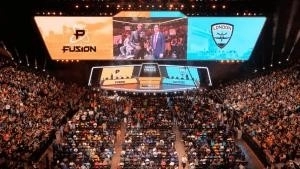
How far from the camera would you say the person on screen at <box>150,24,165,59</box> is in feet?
154

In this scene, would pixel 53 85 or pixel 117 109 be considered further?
pixel 53 85

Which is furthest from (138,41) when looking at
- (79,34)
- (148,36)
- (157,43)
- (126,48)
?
(79,34)

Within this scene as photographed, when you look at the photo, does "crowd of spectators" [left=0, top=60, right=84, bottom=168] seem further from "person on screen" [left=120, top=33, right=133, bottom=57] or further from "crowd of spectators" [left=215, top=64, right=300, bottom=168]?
"crowd of spectators" [left=215, top=64, right=300, bottom=168]

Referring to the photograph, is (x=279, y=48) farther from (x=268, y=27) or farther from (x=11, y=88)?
(x=11, y=88)

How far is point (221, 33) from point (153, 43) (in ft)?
18.4

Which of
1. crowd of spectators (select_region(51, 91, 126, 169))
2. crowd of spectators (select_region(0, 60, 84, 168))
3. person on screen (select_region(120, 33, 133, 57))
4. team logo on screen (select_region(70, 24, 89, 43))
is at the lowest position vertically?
crowd of spectators (select_region(51, 91, 126, 169))

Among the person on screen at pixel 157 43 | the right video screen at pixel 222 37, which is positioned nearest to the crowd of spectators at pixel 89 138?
the person on screen at pixel 157 43

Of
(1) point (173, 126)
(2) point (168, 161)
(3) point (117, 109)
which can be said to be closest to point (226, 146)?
(2) point (168, 161)

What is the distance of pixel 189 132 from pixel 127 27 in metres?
17.4

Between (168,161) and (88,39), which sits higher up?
(88,39)

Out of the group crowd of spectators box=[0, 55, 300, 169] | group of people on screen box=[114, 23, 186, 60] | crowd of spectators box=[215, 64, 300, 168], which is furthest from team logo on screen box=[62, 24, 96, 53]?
crowd of spectators box=[215, 64, 300, 168]

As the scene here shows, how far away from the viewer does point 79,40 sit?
47.8 meters

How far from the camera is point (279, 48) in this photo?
162 feet

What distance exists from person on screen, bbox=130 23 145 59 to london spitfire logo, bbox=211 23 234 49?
5.77 meters
